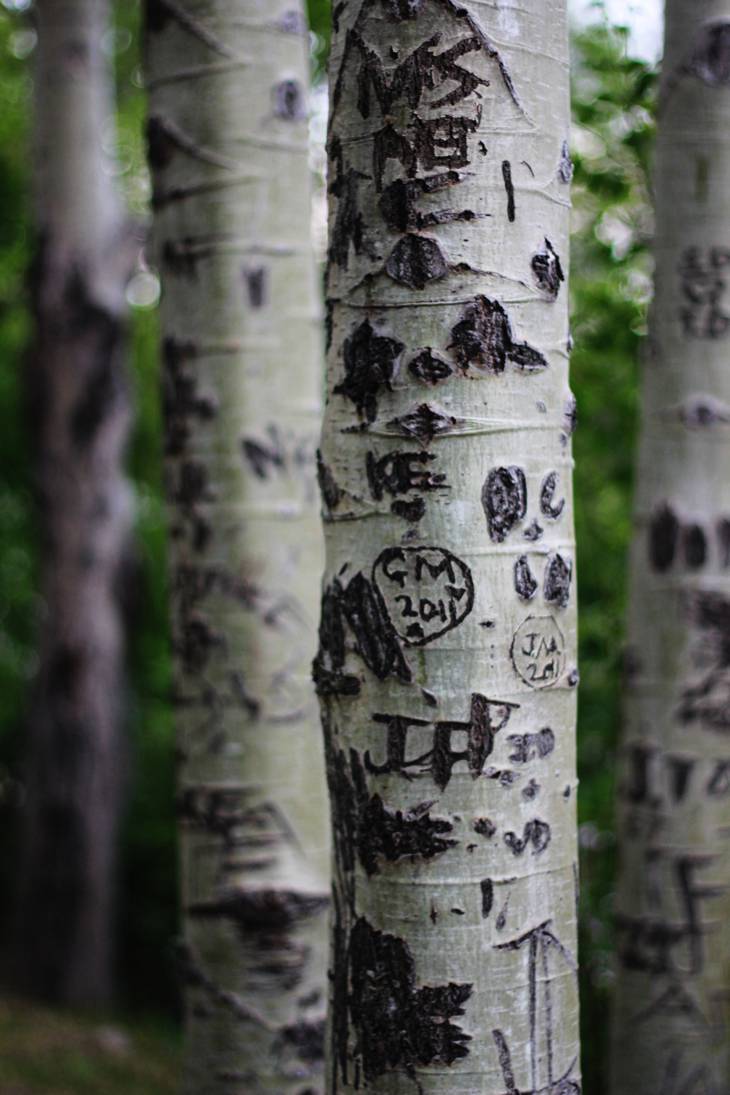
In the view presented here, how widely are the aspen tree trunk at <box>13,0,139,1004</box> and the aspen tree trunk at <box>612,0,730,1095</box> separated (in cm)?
467

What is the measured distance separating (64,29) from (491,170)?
5.96m

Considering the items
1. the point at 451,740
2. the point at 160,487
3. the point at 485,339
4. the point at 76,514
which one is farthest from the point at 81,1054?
the point at 485,339

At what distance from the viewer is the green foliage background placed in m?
4.11

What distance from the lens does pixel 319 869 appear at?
9.26 ft

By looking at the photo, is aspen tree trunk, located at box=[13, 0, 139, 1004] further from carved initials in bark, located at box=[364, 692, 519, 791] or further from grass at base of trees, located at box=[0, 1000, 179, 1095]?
carved initials in bark, located at box=[364, 692, 519, 791]

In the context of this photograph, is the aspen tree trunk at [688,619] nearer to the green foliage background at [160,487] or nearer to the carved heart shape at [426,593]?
the green foliage background at [160,487]

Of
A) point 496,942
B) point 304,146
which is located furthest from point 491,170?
point 304,146

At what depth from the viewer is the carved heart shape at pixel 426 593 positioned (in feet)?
4.86

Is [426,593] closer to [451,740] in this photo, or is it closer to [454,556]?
[454,556]

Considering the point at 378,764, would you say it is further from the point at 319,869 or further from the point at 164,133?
the point at 164,133

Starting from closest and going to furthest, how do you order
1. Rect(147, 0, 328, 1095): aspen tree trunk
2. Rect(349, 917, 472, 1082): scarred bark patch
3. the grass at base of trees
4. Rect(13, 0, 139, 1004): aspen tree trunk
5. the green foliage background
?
Rect(349, 917, 472, 1082): scarred bark patch
Rect(147, 0, 328, 1095): aspen tree trunk
the green foliage background
the grass at base of trees
Rect(13, 0, 139, 1004): aspen tree trunk

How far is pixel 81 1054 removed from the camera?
21.5 ft

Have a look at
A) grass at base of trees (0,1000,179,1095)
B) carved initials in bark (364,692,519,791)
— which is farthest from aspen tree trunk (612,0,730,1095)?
grass at base of trees (0,1000,179,1095)

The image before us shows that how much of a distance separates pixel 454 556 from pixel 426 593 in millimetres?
59
